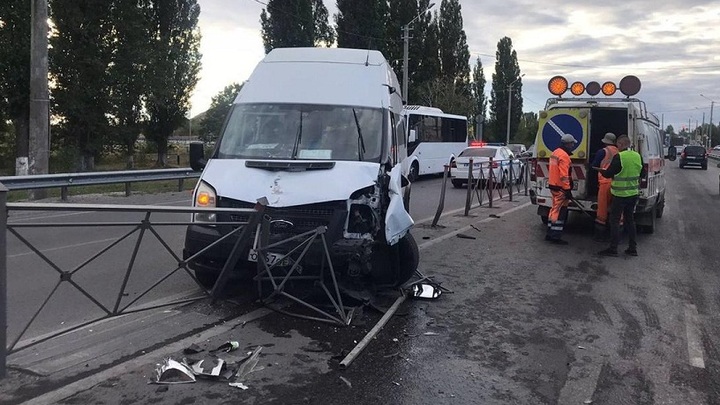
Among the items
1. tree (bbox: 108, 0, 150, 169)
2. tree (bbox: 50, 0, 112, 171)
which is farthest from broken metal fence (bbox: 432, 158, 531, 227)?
tree (bbox: 50, 0, 112, 171)

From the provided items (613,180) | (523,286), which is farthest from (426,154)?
(523,286)

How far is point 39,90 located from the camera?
15.2m

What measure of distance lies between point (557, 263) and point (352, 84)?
4.01m

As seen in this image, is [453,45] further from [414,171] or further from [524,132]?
[414,171]

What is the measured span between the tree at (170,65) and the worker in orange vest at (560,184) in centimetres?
2719

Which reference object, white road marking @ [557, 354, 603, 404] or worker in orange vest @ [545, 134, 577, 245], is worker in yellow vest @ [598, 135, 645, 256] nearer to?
worker in orange vest @ [545, 134, 577, 245]

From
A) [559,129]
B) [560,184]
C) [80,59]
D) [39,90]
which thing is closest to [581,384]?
[560,184]

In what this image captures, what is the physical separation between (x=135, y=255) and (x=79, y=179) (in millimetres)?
10679

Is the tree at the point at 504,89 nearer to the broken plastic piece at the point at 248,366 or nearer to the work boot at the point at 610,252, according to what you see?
the work boot at the point at 610,252

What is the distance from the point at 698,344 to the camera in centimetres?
525

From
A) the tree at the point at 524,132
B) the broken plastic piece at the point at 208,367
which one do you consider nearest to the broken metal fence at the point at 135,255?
the broken plastic piece at the point at 208,367

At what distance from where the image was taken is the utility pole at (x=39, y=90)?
49.4 ft

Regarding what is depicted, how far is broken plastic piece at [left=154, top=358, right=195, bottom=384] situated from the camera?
4.11 metres

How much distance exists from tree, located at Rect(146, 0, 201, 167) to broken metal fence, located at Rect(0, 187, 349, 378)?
29.5 meters
